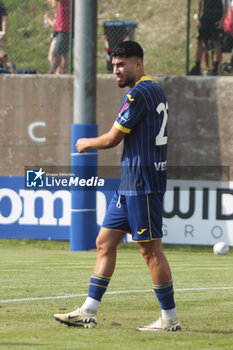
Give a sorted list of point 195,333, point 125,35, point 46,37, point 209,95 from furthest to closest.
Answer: point 46,37
point 125,35
point 209,95
point 195,333

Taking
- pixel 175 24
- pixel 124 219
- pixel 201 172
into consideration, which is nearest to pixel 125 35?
pixel 175 24

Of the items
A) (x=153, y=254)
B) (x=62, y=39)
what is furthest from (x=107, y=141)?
(x=62, y=39)

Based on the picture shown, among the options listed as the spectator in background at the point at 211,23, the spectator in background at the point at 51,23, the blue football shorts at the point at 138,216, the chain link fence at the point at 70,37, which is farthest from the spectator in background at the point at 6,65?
the blue football shorts at the point at 138,216

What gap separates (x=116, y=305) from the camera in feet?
24.5

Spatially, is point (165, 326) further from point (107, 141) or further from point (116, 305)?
point (107, 141)

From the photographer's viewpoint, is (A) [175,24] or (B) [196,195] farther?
(A) [175,24]

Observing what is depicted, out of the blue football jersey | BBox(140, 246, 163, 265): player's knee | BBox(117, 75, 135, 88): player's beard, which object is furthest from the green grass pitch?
BBox(117, 75, 135, 88): player's beard

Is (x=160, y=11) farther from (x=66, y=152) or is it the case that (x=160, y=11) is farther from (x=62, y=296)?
(x=62, y=296)

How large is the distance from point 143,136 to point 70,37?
37.2 feet

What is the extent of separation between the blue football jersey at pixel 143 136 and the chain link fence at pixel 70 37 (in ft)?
34.4

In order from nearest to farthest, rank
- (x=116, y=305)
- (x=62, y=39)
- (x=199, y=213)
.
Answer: (x=116, y=305) → (x=199, y=213) → (x=62, y=39)

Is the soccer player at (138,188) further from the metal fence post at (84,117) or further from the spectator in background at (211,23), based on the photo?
the spectator in background at (211,23)

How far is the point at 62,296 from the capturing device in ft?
26.3

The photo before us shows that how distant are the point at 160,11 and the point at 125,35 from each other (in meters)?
2.99
